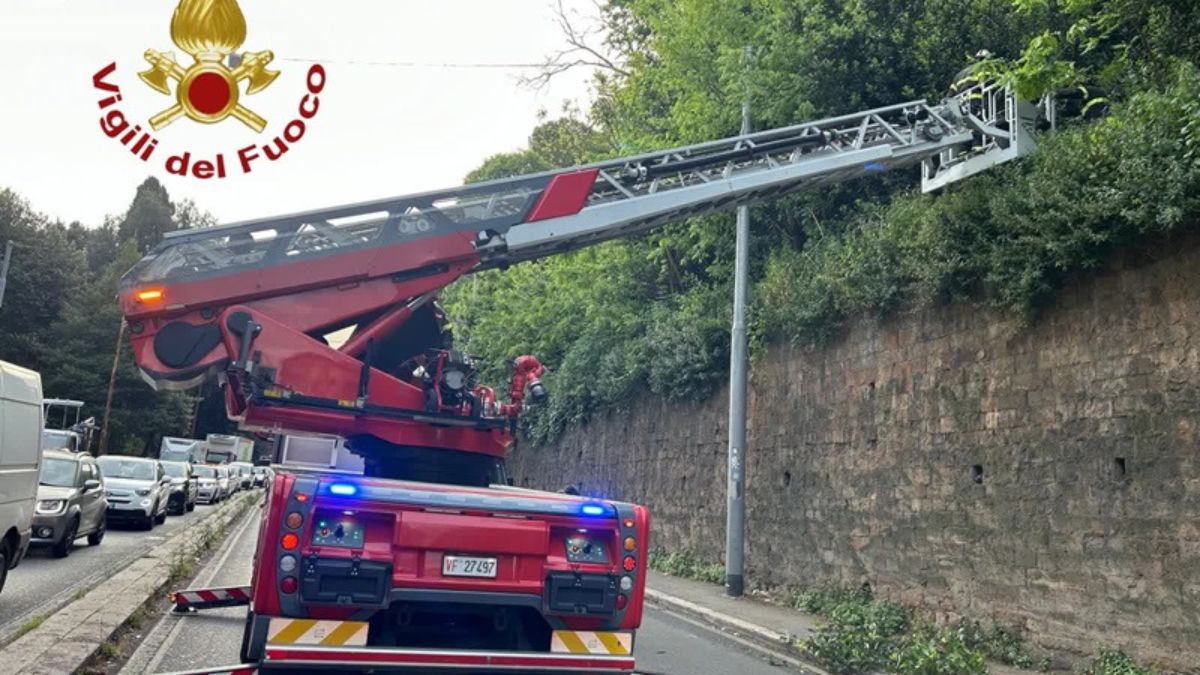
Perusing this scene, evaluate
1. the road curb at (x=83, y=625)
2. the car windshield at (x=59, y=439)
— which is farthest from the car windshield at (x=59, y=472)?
the car windshield at (x=59, y=439)

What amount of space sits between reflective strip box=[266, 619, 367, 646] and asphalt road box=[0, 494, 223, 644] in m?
3.94

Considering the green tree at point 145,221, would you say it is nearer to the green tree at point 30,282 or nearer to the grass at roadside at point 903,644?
the green tree at point 30,282

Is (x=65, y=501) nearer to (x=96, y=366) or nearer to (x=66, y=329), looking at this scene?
(x=96, y=366)

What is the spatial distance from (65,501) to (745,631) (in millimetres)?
10182

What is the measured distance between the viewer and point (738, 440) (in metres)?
14.9

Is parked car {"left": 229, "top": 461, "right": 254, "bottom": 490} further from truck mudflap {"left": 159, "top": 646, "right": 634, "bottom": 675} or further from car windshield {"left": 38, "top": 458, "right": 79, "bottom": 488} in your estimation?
truck mudflap {"left": 159, "top": 646, "right": 634, "bottom": 675}

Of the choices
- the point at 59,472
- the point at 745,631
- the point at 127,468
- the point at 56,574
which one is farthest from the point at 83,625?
the point at 127,468

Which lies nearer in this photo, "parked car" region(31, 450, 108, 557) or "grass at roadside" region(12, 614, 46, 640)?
"grass at roadside" region(12, 614, 46, 640)

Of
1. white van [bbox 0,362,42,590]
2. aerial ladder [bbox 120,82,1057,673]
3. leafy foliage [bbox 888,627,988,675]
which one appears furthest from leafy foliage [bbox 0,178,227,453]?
leafy foliage [bbox 888,627,988,675]

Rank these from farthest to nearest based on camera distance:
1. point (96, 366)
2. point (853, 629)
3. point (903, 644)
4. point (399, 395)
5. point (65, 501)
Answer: point (96, 366) → point (65, 501) → point (853, 629) → point (903, 644) → point (399, 395)

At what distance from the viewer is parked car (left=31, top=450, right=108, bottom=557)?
1444 centimetres

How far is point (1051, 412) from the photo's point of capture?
9898 mm

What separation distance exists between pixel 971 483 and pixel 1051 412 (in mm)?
1429

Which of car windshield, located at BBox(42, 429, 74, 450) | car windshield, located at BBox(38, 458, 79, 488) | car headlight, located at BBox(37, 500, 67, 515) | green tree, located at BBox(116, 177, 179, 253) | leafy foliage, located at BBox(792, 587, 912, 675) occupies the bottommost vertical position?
leafy foliage, located at BBox(792, 587, 912, 675)
